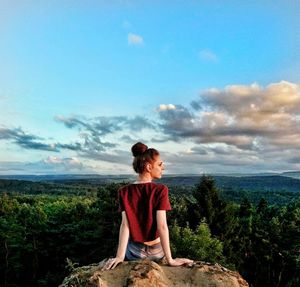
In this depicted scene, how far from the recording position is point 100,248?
45938 millimetres

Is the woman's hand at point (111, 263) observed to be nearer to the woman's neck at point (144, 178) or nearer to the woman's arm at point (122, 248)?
the woman's arm at point (122, 248)

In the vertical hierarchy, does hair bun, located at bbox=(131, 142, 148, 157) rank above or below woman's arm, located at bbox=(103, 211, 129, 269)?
above

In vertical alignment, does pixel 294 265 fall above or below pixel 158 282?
below

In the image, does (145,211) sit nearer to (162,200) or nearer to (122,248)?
(162,200)

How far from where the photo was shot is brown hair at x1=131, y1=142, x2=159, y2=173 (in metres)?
7.65

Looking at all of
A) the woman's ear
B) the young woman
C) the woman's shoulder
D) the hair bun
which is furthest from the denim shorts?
the hair bun

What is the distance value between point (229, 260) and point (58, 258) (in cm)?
2003

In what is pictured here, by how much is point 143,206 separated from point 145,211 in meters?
0.08

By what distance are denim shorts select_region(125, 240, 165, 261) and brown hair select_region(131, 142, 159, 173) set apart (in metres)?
1.22

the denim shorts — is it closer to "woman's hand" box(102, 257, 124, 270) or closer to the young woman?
the young woman

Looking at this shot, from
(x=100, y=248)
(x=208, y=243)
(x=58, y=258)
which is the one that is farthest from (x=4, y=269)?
(x=208, y=243)

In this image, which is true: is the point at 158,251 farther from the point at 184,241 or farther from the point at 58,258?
the point at 58,258

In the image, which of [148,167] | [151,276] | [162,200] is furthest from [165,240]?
[148,167]

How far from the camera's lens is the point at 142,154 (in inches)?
302
